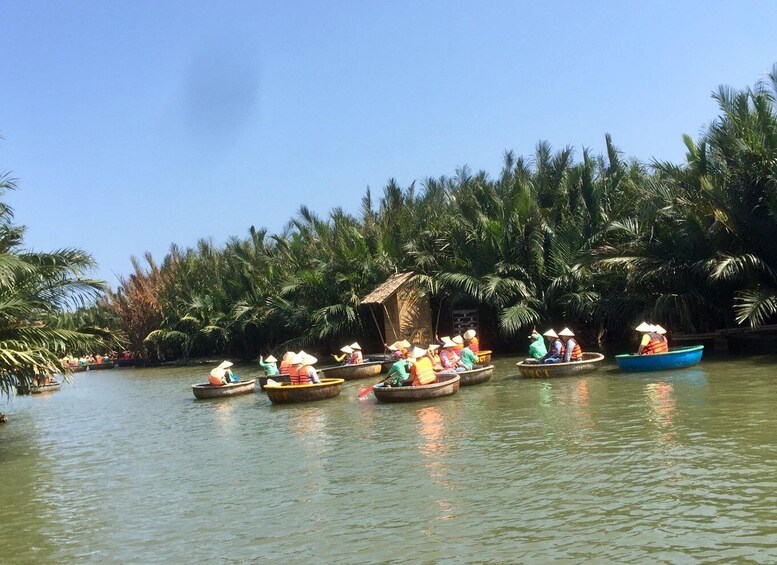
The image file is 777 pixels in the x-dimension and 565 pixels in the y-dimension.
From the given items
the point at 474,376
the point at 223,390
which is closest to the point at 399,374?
the point at 474,376

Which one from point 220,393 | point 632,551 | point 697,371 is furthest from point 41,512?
point 697,371

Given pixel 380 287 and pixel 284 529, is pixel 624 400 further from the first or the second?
pixel 380 287

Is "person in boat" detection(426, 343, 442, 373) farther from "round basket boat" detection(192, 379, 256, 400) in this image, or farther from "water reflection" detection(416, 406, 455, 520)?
"round basket boat" detection(192, 379, 256, 400)

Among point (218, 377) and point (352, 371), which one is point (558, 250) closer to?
point (352, 371)

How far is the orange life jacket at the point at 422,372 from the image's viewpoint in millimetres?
18045

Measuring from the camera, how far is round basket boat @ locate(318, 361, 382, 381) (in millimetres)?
24797

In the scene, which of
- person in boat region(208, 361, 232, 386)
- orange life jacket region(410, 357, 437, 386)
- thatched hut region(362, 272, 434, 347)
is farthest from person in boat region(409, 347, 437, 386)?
thatched hut region(362, 272, 434, 347)

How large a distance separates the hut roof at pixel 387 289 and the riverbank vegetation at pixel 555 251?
0.85 metres

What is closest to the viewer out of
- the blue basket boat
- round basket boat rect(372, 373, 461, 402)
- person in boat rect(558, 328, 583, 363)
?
round basket boat rect(372, 373, 461, 402)

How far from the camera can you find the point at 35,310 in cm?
1620

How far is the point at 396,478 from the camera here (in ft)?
34.9

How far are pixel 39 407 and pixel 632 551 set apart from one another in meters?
25.9

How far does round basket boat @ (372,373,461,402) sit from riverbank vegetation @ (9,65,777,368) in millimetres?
7293

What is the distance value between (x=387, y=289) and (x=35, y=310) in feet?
50.6
